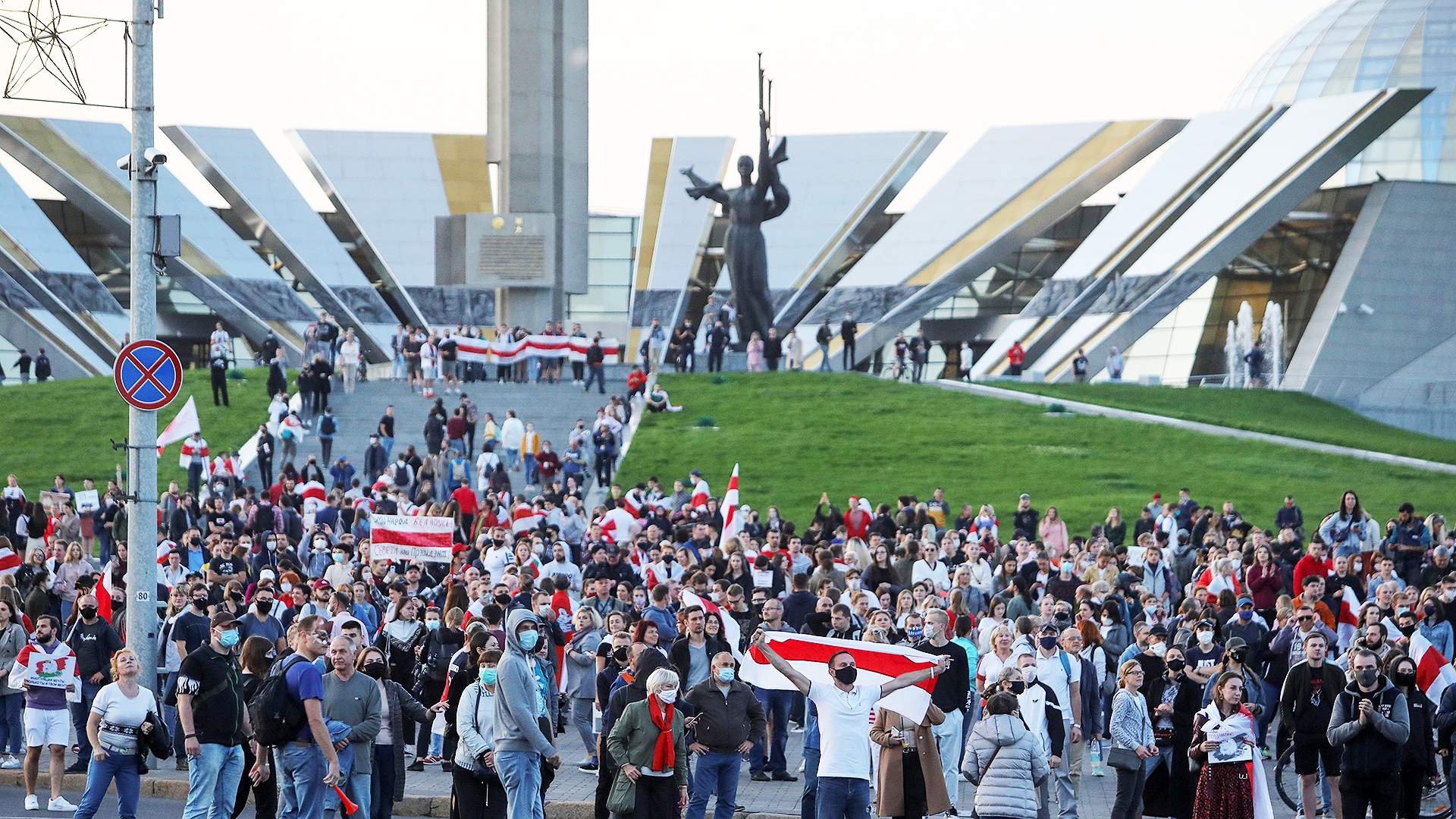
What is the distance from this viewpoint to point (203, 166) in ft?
154

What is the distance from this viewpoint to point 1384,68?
50.7m

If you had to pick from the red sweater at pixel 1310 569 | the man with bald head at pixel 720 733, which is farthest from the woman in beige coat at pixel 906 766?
the red sweater at pixel 1310 569

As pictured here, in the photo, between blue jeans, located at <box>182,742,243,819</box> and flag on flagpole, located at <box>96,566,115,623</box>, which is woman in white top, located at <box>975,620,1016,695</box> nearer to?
blue jeans, located at <box>182,742,243,819</box>

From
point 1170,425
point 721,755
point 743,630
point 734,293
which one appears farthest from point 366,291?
point 721,755

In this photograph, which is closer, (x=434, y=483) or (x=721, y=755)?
(x=721, y=755)

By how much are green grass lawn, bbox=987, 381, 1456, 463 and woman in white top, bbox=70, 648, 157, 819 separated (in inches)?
916

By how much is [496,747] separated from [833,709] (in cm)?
168

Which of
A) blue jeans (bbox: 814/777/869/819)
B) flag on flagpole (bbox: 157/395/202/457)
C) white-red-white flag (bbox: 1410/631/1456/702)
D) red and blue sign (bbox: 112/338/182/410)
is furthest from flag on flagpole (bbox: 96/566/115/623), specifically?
white-red-white flag (bbox: 1410/631/1456/702)

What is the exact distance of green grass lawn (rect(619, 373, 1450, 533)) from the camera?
25.7 meters

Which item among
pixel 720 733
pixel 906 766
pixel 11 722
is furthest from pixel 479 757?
pixel 11 722

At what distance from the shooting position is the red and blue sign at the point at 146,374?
447 inches

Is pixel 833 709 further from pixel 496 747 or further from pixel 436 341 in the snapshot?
pixel 436 341

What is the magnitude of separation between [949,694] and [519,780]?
9.50ft

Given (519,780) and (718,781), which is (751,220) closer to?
(718,781)
